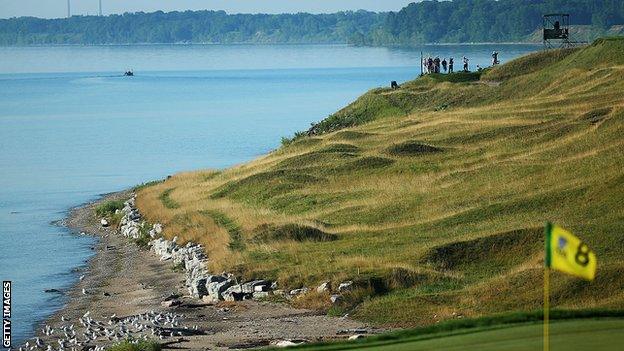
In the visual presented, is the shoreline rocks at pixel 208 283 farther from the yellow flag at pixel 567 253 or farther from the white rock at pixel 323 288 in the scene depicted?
the yellow flag at pixel 567 253

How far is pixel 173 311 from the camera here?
3556 centimetres

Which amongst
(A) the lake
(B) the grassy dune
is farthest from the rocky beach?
(A) the lake

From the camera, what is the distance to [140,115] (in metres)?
163

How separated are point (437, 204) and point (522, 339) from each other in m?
24.8

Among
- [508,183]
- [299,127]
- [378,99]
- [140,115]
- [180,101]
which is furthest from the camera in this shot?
[180,101]

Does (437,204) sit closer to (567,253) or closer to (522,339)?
(522,339)

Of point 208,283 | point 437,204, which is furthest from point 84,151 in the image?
Answer: point 208,283

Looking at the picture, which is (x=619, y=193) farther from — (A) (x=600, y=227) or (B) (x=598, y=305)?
(B) (x=598, y=305)

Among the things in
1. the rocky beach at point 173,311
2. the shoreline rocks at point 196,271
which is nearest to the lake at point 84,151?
the rocky beach at point 173,311

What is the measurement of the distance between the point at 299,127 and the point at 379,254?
318 feet

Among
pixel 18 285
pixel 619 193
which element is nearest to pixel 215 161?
pixel 18 285

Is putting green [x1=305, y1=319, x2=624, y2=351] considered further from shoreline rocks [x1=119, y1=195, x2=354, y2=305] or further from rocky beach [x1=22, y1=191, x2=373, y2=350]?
shoreline rocks [x1=119, y1=195, x2=354, y2=305]

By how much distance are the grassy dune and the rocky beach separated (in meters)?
0.88

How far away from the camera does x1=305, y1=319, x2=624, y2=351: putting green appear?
19.0 m
